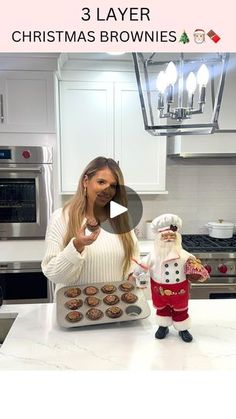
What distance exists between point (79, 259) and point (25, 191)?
102 cm

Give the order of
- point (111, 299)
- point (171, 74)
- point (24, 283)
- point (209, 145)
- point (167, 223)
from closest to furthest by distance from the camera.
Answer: point (171, 74)
point (167, 223)
point (111, 299)
point (24, 283)
point (209, 145)

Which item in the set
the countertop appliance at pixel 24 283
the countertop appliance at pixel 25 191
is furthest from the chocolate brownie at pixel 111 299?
the countertop appliance at pixel 25 191

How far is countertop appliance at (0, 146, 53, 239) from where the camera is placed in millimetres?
1674

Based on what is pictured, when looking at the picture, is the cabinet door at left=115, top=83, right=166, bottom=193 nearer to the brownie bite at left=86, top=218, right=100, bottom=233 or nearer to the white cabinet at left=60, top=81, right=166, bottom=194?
the white cabinet at left=60, top=81, right=166, bottom=194

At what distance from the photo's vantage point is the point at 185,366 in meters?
0.62

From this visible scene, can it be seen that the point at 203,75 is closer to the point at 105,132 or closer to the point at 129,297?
the point at 129,297

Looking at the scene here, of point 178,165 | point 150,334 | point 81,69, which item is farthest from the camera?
point 178,165

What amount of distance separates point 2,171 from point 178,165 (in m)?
1.07

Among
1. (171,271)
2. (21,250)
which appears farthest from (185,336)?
(21,250)

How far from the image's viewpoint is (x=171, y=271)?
691mm

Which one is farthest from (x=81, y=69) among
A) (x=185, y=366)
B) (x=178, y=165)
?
(x=185, y=366)
